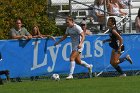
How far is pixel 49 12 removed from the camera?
93.5 feet

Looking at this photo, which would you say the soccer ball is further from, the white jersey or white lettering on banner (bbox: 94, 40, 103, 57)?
white lettering on banner (bbox: 94, 40, 103, 57)

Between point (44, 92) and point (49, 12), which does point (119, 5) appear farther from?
point (44, 92)

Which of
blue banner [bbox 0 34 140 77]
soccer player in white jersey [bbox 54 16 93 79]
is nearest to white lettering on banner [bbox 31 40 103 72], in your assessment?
blue banner [bbox 0 34 140 77]

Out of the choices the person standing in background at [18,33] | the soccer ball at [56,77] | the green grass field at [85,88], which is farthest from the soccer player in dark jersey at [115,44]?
the green grass field at [85,88]

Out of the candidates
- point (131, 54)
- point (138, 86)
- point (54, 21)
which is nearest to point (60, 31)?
point (54, 21)

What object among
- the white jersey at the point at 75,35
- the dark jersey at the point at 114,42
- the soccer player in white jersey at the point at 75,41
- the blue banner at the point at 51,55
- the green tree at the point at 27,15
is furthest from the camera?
the green tree at the point at 27,15

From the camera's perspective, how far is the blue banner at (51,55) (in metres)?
20.1

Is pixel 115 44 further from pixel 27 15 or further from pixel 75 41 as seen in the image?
pixel 27 15

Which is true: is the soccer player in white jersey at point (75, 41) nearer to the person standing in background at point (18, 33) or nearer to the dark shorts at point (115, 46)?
the dark shorts at point (115, 46)

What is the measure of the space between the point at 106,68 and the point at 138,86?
218 inches

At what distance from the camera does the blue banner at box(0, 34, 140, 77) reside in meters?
20.1

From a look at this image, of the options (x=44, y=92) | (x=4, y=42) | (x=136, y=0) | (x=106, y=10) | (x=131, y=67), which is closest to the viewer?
(x=44, y=92)

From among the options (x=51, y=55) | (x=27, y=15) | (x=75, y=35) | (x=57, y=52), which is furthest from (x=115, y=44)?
Result: (x=27, y=15)

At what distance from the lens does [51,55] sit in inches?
806
